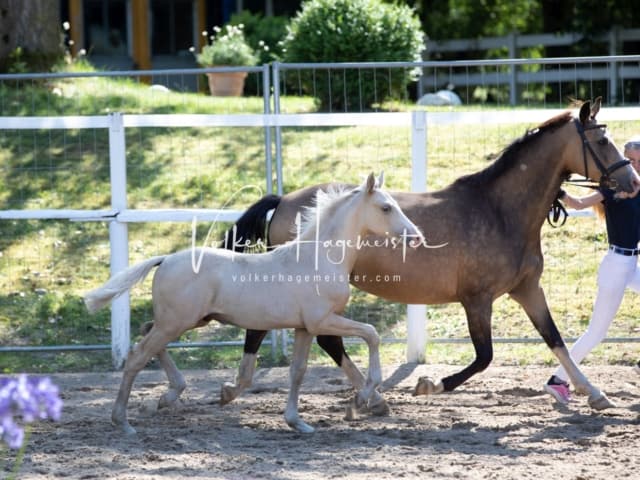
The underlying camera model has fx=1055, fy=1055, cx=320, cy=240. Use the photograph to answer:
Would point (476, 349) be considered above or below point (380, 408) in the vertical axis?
above

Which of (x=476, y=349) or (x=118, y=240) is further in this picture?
(x=118, y=240)

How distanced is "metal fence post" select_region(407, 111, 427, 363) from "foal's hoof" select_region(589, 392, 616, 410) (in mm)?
1992

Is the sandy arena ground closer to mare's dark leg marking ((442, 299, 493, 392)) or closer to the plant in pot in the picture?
mare's dark leg marking ((442, 299, 493, 392))

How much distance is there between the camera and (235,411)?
6949mm

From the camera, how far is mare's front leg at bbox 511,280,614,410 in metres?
6.86

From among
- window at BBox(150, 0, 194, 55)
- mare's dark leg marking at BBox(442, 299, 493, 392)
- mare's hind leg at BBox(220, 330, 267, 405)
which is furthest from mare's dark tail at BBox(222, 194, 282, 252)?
window at BBox(150, 0, 194, 55)

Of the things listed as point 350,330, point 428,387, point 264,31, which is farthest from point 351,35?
point 350,330

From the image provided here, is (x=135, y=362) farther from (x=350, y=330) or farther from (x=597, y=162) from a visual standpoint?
(x=597, y=162)

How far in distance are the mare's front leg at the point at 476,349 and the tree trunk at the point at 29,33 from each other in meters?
9.49

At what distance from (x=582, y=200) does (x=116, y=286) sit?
10.5 ft

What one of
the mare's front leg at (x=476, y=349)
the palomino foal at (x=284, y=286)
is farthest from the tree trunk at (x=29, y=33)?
the mare's front leg at (x=476, y=349)

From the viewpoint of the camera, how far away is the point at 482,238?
7.06m

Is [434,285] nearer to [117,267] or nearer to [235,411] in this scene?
[235,411]

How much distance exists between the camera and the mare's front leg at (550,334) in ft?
22.5
